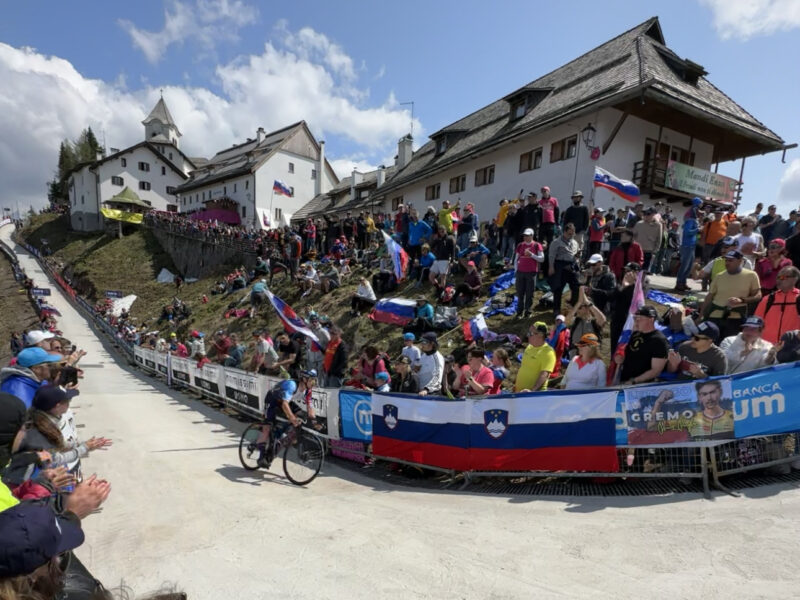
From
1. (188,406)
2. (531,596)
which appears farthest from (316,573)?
(188,406)

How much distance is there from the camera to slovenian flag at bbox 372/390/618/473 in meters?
5.40

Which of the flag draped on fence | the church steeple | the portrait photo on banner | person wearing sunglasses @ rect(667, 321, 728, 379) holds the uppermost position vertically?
the church steeple

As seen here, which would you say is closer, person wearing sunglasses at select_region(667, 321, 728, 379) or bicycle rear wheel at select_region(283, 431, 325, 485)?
person wearing sunglasses at select_region(667, 321, 728, 379)

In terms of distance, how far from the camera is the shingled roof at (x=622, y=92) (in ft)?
51.4

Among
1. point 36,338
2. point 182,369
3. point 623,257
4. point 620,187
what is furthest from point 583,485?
point 182,369

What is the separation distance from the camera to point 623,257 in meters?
8.75

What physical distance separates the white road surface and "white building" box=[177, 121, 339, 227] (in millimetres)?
40548

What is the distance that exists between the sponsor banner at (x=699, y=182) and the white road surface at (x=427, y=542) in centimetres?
1595

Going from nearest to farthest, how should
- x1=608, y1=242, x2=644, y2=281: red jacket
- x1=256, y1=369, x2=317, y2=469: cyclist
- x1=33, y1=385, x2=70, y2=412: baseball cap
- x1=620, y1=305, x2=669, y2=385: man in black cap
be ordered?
x1=33, y1=385, x2=70, y2=412: baseball cap
x1=620, y1=305, x2=669, y2=385: man in black cap
x1=256, y1=369, x2=317, y2=469: cyclist
x1=608, y1=242, x2=644, y2=281: red jacket

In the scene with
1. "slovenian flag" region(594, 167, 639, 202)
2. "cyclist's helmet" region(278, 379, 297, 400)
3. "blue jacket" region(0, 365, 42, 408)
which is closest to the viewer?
"blue jacket" region(0, 365, 42, 408)

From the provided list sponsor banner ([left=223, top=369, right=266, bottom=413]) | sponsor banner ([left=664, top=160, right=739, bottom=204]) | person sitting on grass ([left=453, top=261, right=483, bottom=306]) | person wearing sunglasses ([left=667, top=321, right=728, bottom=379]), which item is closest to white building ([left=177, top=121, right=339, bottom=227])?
sponsor banner ([left=223, top=369, right=266, bottom=413])

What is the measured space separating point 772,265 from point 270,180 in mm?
44240

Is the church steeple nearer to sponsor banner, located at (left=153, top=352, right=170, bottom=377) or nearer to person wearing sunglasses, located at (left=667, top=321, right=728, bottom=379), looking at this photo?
sponsor banner, located at (left=153, top=352, right=170, bottom=377)

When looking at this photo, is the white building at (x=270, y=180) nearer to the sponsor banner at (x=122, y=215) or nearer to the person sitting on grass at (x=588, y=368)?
the sponsor banner at (x=122, y=215)
